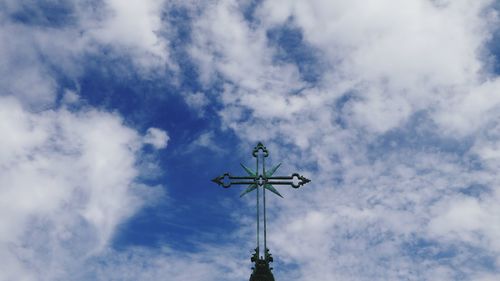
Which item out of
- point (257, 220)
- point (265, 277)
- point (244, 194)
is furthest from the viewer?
point (244, 194)

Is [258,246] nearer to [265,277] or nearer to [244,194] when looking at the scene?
[265,277]

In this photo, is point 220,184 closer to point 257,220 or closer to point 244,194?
point 244,194

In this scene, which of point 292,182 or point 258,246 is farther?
point 292,182

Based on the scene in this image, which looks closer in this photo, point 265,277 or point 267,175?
point 265,277

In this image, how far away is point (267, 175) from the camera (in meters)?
12.6

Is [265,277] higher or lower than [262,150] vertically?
lower

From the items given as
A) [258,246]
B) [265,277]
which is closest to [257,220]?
[258,246]

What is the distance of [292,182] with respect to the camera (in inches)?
510

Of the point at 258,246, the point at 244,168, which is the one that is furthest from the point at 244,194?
the point at 258,246

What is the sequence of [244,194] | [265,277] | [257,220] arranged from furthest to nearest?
[244,194] < [257,220] < [265,277]

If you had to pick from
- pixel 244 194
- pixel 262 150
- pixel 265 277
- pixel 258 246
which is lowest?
Answer: pixel 265 277

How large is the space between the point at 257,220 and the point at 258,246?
2.24 ft

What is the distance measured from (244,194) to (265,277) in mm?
2340

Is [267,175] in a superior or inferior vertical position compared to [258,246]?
superior
